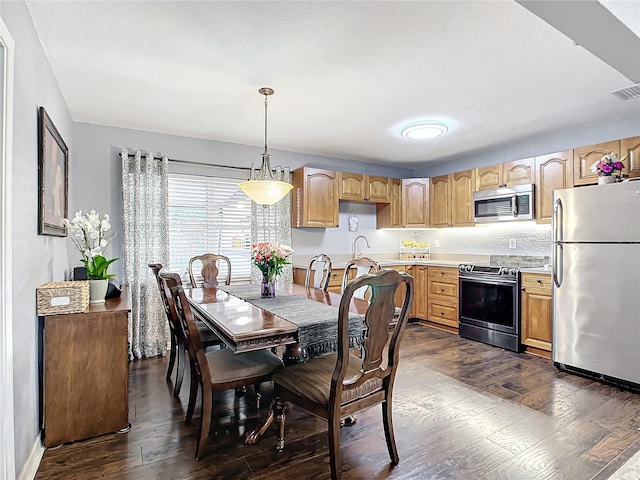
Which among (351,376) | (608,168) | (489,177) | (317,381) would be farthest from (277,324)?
(489,177)

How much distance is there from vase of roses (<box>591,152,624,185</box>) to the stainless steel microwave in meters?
0.80

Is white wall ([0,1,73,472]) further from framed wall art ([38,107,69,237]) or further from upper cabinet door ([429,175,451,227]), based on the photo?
upper cabinet door ([429,175,451,227])

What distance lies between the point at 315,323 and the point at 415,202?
3884mm

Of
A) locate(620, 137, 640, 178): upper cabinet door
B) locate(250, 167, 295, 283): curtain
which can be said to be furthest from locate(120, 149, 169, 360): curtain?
locate(620, 137, 640, 178): upper cabinet door

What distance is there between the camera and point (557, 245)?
3455mm

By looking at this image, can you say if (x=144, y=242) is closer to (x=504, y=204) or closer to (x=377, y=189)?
(x=377, y=189)

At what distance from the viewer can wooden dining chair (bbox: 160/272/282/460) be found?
6.58ft

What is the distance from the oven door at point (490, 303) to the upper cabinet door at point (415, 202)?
1176mm

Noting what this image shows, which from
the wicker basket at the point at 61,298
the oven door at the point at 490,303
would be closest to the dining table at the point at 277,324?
the wicker basket at the point at 61,298

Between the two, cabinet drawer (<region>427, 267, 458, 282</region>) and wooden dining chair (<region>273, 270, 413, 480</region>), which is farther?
cabinet drawer (<region>427, 267, 458, 282</region>)

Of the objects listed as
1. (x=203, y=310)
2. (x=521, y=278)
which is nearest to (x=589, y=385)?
(x=521, y=278)

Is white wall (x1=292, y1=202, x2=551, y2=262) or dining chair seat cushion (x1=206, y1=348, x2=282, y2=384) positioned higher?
white wall (x1=292, y1=202, x2=551, y2=262)

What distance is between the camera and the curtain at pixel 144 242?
12.4ft

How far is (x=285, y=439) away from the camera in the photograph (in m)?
2.23
